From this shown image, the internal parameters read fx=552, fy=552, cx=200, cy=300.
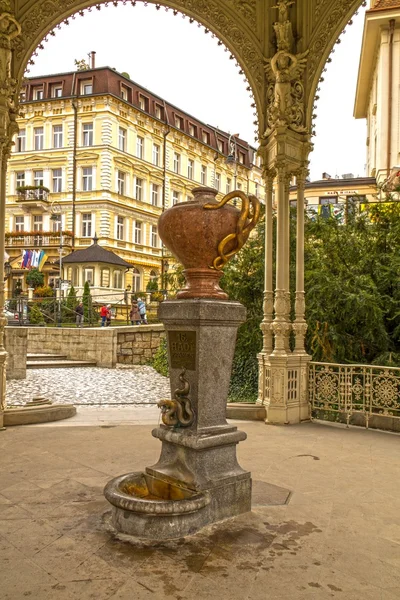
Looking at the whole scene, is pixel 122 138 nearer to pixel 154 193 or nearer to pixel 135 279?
pixel 154 193

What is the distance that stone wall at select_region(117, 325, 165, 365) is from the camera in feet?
65.1

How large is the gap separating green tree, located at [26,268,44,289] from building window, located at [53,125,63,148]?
394 inches

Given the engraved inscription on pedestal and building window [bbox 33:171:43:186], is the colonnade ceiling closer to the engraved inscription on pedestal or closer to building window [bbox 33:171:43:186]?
the engraved inscription on pedestal

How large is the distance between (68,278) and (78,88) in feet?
45.4

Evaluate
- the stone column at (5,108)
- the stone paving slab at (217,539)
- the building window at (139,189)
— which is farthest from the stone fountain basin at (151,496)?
the building window at (139,189)

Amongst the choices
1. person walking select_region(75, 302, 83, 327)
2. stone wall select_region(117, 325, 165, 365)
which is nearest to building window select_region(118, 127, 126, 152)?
person walking select_region(75, 302, 83, 327)

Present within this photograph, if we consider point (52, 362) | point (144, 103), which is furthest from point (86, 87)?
point (52, 362)

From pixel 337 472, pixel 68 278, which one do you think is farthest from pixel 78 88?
pixel 337 472

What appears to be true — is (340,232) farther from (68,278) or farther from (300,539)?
(68,278)

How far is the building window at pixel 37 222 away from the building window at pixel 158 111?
1174 cm

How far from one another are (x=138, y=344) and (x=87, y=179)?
74.6 ft

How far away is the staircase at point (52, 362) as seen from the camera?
58.6 feet

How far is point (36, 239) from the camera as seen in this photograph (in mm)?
40500

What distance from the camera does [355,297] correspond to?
8.79 meters
